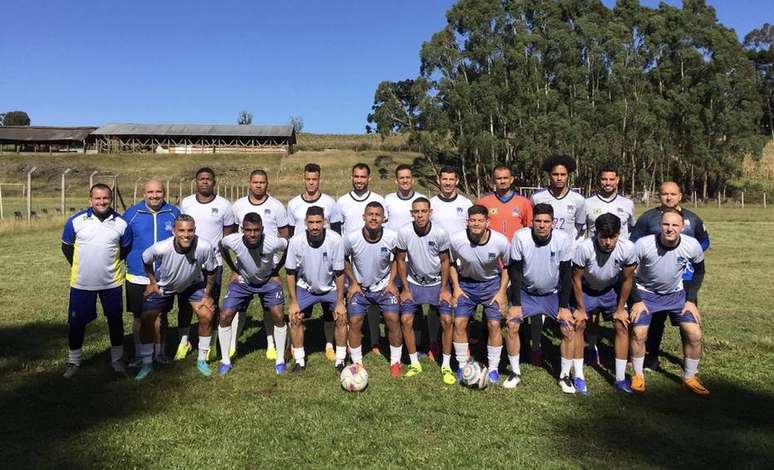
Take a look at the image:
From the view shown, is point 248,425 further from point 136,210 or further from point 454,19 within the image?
point 454,19

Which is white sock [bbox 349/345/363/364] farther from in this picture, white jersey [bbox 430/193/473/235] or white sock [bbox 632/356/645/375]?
white sock [bbox 632/356/645/375]

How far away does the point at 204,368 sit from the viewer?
611cm

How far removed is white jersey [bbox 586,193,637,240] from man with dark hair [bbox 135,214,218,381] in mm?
4845

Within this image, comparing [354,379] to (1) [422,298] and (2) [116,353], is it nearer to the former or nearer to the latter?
(1) [422,298]

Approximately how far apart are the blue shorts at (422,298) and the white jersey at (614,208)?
2.32 m

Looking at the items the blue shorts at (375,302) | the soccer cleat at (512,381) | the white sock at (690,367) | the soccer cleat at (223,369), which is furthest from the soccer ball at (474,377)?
the soccer cleat at (223,369)

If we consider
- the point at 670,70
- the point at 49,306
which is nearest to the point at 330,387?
the point at 49,306

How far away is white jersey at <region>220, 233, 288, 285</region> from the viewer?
617 cm

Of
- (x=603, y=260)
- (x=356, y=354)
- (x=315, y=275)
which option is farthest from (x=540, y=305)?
(x=315, y=275)

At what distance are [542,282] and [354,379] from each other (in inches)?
90.8

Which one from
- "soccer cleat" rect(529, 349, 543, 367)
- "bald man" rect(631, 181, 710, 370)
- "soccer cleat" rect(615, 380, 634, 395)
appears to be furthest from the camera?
"soccer cleat" rect(529, 349, 543, 367)

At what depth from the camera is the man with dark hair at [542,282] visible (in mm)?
5730

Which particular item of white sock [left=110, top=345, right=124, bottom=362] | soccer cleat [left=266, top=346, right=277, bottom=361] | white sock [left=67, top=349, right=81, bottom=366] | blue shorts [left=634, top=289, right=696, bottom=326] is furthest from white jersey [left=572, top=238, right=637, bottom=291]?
white sock [left=67, top=349, right=81, bottom=366]

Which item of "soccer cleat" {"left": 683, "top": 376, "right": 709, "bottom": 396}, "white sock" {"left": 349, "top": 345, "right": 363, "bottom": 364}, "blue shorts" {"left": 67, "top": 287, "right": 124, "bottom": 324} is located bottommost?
"soccer cleat" {"left": 683, "top": 376, "right": 709, "bottom": 396}
